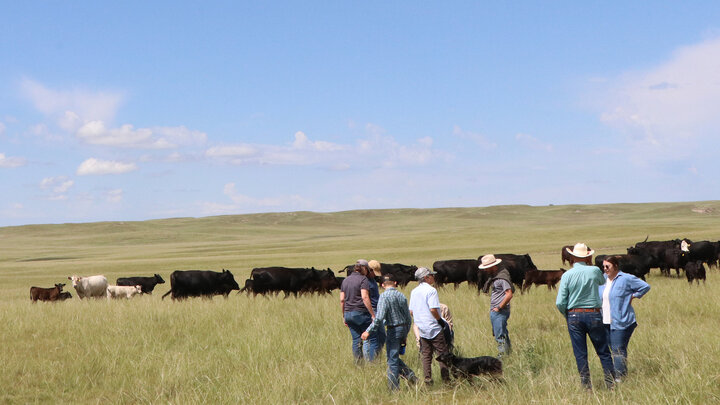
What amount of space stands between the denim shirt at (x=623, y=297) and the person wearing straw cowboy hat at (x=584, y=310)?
0.78 feet

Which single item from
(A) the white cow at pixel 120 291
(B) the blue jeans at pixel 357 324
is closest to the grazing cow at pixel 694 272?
(B) the blue jeans at pixel 357 324

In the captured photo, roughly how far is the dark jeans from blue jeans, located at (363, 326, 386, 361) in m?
1.08

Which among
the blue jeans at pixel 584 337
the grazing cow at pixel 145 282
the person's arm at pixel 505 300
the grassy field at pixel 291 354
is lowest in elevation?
the grazing cow at pixel 145 282

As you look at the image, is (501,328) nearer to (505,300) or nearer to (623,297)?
(505,300)

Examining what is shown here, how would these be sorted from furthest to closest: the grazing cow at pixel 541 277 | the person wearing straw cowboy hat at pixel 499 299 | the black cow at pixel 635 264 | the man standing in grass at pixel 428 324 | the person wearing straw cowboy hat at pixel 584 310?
the black cow at pixel 635 264 < the grazing cow at pixel 541 277 < the person wearing straw cowboy hat at pixel 499 299 < the man standing in grass at pixel 428 324 < the person wearing straw cowboy hat at pixel 584 310

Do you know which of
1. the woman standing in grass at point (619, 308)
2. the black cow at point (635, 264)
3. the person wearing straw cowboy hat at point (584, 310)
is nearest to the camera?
the person wearing straw cowboy hat at point (584, 310)

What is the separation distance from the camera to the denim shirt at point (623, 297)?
7.70 meters

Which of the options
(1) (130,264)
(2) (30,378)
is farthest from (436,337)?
(1) (130,264)

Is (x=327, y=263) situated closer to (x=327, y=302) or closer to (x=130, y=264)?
(x=130, y=264)

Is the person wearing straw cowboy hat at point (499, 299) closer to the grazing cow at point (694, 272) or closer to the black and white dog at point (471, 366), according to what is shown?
the black and white dog at point (471, 366)

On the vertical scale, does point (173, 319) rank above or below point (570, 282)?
below

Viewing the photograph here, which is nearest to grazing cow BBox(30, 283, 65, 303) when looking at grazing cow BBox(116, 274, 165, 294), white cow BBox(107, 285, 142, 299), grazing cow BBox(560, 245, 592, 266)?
white cow BBox(107, 285, 142, 299)

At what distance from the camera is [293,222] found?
158 metres

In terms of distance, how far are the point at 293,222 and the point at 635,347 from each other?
15024 centimetres
